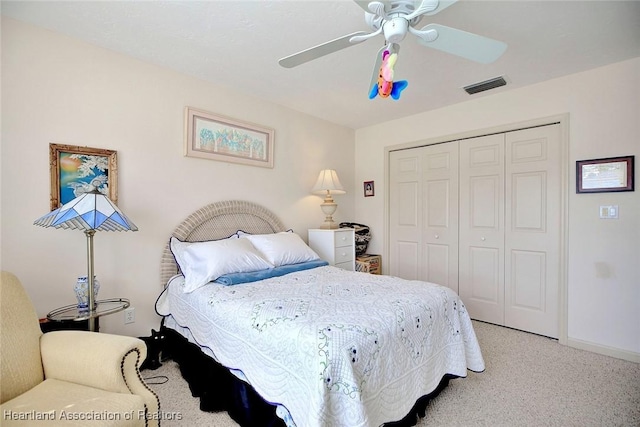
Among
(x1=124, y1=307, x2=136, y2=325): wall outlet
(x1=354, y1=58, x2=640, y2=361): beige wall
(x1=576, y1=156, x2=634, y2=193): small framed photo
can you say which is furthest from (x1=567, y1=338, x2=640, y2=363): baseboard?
(x1=124, y1=307, x2=136, y2=325): wall outlet

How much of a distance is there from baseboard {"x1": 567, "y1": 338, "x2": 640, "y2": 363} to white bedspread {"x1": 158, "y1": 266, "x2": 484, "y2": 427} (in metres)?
1.38

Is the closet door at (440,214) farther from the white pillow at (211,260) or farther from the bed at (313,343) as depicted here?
the white pillow at (211,260)

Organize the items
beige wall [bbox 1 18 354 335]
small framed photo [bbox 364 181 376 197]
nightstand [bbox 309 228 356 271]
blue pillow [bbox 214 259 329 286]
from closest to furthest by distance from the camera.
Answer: beige wall [bbox 1 18 354 335] < blue pillow [bbox 214 259 329 286] < nightstand [bbox 309 228 356 271] < small framed photo [bbox 364 181 376 197]

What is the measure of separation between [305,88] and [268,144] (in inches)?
28.1

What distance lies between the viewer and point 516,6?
172 centimetres

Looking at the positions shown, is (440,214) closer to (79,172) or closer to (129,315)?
(129,315)

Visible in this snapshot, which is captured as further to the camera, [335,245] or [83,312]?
[335,245]

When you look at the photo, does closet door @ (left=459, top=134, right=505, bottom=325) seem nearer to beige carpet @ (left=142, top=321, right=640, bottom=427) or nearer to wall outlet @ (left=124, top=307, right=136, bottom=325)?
beige carpet @ (left=142, top=321, right=640, bottom=427)

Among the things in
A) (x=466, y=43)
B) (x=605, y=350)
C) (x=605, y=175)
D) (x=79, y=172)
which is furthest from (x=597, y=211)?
(x=79, y=172)

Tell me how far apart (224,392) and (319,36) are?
2352 mm

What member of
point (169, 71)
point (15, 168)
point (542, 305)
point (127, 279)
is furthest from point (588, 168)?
point (15, 168)

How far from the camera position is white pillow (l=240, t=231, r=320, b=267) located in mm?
2602

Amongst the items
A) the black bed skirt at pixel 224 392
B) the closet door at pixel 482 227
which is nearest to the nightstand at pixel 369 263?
the closet door at pixel 482 227

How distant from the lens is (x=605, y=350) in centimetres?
245
